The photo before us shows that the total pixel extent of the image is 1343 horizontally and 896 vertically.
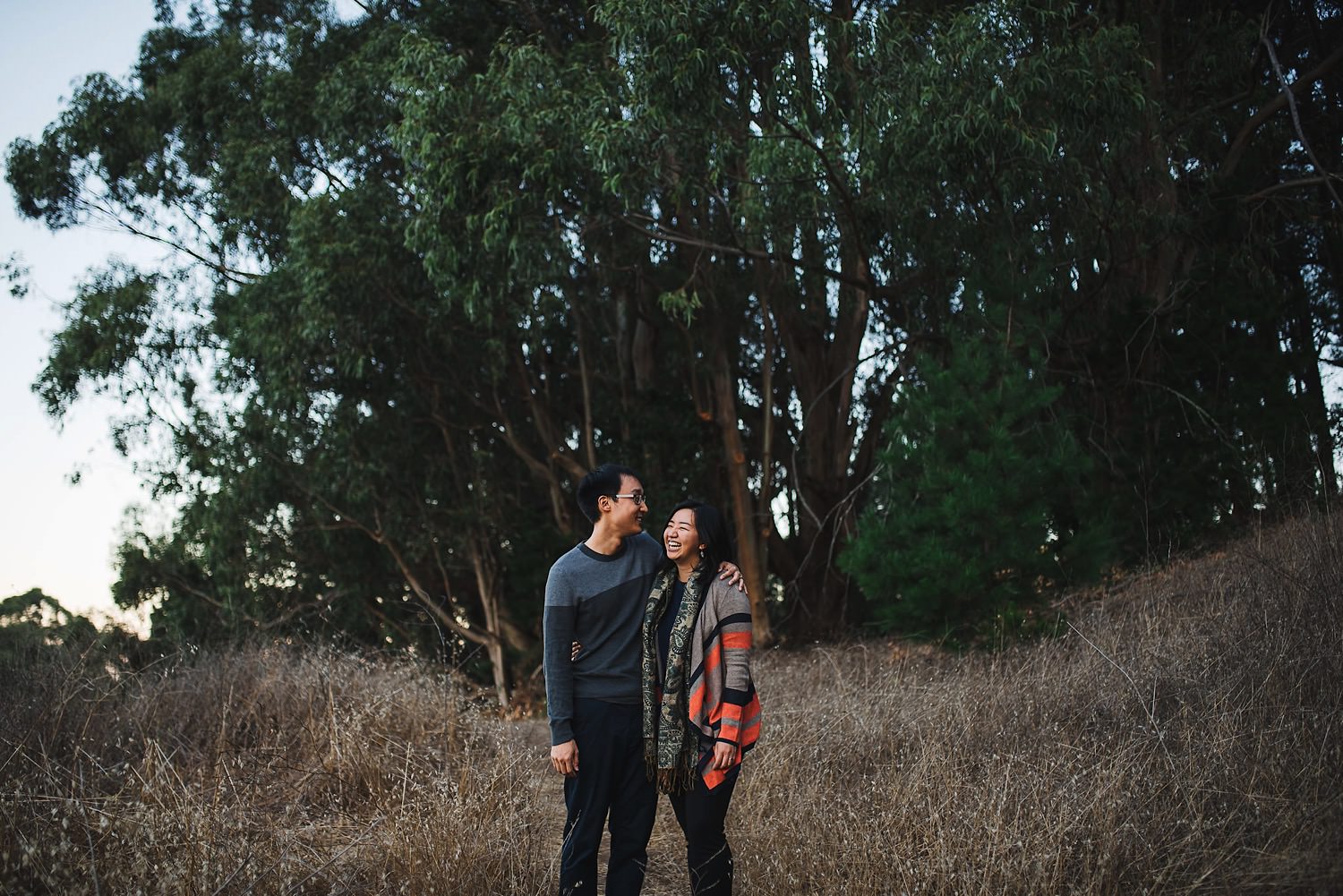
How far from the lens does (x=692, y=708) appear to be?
3.90 metres

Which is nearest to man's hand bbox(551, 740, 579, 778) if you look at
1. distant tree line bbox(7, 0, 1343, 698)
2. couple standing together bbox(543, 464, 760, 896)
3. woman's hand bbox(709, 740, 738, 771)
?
couple standing together bbox(543, 464, 760, 896)

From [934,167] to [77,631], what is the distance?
7872 millimetres

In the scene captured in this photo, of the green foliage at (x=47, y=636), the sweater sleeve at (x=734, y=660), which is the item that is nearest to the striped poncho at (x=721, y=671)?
the sweater sleeve at (x=734, y=660)

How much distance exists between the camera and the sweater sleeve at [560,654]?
13.0 ft

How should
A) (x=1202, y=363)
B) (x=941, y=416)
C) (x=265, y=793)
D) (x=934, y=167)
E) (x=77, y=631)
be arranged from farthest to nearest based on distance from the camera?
(x=1202, y=363), (x=934, y=167), (x=941, y=416), (x=77, y=631), (x=265, y=793)

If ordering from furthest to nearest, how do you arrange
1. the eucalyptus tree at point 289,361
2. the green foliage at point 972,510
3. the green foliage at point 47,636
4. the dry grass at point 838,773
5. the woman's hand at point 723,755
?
the eucalyptus tree at point 289,361 → the green foliage at point 972,510 → the green foliage at point 47,636 → the dry grass at point 838,773 → the woman's hand at point 723,755

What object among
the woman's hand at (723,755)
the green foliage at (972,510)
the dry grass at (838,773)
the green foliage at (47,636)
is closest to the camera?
the woman's hand at (723,755)

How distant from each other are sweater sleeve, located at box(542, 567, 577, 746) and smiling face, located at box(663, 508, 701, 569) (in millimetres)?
381

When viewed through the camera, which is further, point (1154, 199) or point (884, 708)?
point (1154, 199)

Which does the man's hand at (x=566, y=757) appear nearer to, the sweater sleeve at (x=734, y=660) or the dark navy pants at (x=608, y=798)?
the dark navy pants at (x=608, y=798)

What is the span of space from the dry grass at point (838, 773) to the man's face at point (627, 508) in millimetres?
1459

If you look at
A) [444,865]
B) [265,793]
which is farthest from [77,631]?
[444,865]

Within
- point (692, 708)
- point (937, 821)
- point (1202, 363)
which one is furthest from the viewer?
point (1202, 363)

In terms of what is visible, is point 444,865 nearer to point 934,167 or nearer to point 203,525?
point 934,167
